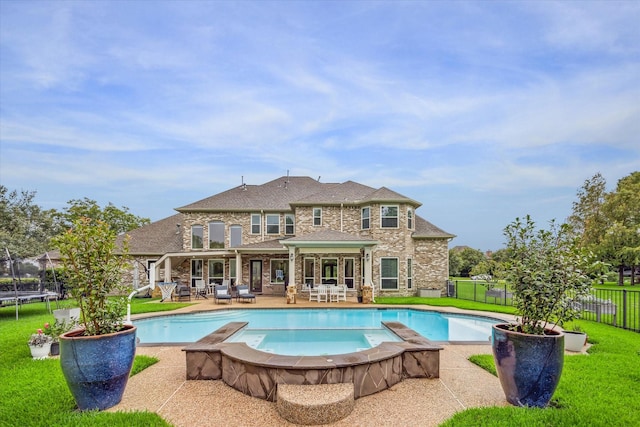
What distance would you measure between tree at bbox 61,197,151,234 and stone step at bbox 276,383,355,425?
36782mm

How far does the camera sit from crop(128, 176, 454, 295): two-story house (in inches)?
782

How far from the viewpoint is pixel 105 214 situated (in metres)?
36.4

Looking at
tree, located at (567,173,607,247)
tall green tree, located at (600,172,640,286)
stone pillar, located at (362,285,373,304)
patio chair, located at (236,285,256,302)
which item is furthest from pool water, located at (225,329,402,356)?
tree, located at (567,173,607,247)

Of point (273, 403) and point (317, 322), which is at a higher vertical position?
point (273, 403)

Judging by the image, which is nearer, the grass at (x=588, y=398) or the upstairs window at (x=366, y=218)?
the grass at (x=588, y=398)

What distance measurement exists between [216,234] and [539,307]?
19.7m

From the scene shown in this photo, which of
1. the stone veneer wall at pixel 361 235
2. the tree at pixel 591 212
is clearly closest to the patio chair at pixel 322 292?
the stone veneer wall at pixel 361 235

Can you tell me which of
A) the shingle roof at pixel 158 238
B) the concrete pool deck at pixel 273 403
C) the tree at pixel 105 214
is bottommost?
the concrete pool deck at pixel 273 403

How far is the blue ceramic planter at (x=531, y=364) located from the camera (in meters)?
4.27

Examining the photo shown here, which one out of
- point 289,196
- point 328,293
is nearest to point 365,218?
point 328,293

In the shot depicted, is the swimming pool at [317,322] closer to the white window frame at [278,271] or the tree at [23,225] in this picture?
the tree at [23,225]

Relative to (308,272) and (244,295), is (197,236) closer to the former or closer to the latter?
(244,295)

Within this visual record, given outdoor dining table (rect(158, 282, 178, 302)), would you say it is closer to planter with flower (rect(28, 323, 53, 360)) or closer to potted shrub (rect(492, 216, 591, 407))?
planter with flower (rect(28, 323, 53, 360))

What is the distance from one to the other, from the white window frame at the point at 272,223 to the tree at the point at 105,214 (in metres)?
21.8
